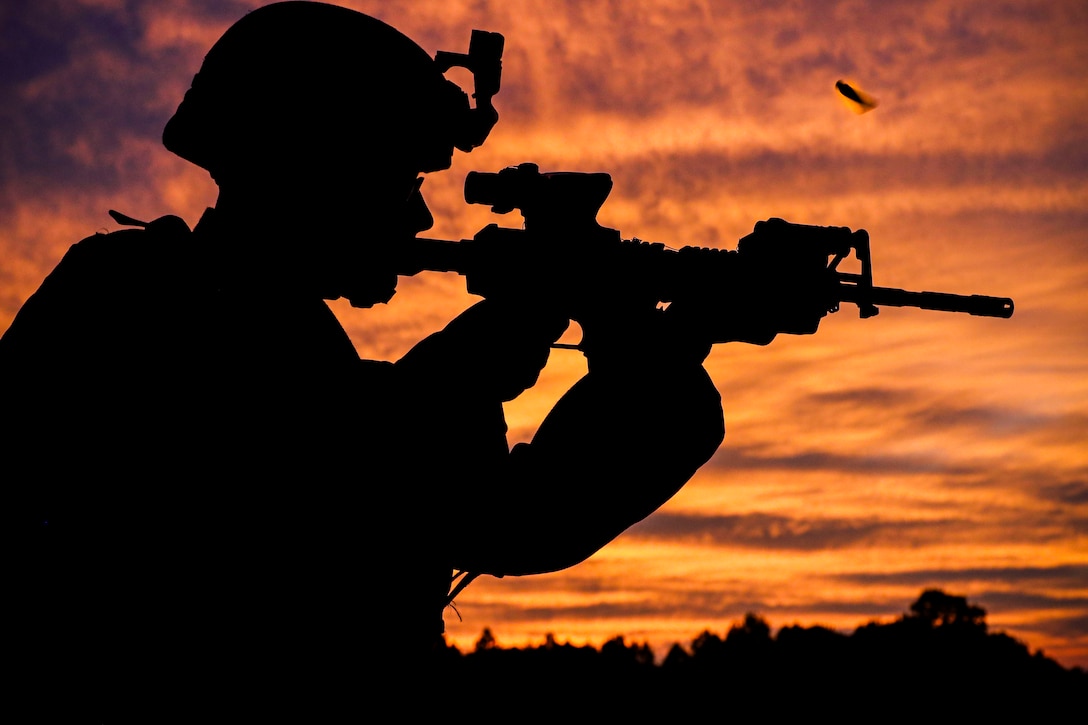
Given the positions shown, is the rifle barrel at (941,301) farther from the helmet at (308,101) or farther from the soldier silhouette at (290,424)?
the helmet at (308,101)

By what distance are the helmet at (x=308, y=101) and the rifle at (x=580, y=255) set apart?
345mm

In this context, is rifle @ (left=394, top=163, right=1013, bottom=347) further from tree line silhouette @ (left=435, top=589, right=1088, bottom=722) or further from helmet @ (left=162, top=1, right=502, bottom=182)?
tree line silhouette @ (left=435, top=589, right=1088, bottom=722)

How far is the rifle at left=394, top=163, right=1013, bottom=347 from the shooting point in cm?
379

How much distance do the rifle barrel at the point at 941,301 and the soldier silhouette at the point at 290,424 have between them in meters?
1.75

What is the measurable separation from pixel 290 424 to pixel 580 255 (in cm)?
135

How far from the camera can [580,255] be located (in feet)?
12.6

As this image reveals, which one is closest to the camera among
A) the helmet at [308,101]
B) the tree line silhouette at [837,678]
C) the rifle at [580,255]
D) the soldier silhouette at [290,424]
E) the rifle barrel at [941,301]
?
the soldier silhouette at [290,424]

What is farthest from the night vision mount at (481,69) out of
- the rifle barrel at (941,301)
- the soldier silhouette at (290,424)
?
the rifle barrel at (941,301)

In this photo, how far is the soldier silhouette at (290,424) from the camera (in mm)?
2650

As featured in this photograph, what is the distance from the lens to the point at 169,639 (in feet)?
8.76

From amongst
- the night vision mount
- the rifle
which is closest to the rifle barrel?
the rifle

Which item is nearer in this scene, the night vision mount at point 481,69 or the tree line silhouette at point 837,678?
the night vision mount at point 481,69

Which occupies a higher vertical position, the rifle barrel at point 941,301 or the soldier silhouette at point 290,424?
the rifle barrel at point 941,301

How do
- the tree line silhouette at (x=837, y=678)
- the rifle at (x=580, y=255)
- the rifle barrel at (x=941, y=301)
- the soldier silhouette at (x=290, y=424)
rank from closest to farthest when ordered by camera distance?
1. the soldier silhouette at (x=290, y=424)
2. the rifle at (x=580, y=255)
3. the rifle barrel at (x=941, y=301)
4. the tree line silhouette at (x=837, y=678)
